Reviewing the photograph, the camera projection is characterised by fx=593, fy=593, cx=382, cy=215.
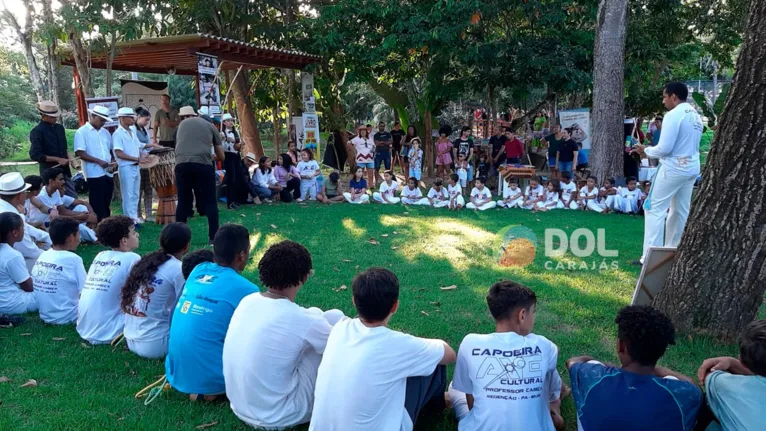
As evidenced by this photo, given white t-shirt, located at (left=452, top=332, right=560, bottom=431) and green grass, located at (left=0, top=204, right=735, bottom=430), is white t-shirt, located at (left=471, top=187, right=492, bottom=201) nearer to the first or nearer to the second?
green grass, located at (left=0, top=204, right=735, bottom=430)

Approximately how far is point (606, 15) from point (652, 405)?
39.2 feet

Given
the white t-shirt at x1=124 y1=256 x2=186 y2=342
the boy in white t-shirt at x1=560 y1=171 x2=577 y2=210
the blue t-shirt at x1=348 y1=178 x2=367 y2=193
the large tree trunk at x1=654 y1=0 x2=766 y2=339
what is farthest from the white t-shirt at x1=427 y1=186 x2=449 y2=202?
the white t-shirt at x1=124 y1=256 x2=186 y2=342

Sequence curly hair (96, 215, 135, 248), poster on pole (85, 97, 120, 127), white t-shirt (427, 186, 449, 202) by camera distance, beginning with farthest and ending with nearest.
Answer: white t-shirt (427, 186, 449, 202) → poster on pole (85, 97, 120, 127) → curly hair (96, 215, 135, 248)

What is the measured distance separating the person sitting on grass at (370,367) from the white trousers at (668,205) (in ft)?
14.7

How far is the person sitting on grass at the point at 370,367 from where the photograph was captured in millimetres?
2760

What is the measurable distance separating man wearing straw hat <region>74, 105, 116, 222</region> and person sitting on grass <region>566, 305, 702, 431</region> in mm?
7509

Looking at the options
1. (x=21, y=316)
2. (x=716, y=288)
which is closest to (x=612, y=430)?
(x=716, y=288)

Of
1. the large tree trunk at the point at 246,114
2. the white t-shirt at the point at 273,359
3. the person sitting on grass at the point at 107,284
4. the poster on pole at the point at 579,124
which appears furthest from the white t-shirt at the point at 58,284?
the poster on pole at the point at 579,124

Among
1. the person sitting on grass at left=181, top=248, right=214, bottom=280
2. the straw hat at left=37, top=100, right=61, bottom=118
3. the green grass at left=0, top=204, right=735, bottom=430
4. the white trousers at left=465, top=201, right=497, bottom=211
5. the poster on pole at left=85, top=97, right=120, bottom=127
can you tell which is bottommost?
the green grass at left=0, top=204, right=735, bottom=430

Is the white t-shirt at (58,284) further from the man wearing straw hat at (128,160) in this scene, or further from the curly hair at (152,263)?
the man wearing straw hat at (128,160)

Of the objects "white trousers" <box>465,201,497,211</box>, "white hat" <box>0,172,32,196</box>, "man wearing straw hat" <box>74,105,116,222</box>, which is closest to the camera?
"white hat" <box>0,172,32,196</box>

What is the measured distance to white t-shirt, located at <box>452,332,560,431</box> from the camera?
2.91 meters

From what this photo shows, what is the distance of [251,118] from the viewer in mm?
17531

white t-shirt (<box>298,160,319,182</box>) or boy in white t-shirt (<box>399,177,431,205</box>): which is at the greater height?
white t-shirt (<box>298,160,319,182</box>)
